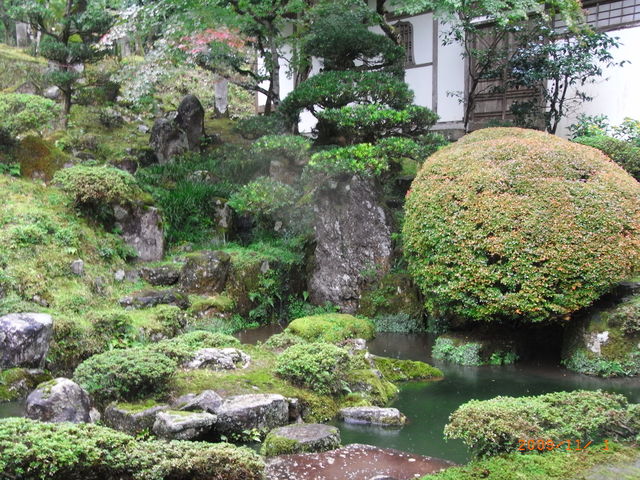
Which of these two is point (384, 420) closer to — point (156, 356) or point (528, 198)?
point (156, 356)

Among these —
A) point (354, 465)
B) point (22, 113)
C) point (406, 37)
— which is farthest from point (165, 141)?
point (354, 465)

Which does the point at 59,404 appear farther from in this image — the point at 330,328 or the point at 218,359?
the point at 330,328

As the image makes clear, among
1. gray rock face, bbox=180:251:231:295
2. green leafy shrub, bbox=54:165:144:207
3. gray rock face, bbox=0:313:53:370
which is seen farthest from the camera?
gray rock face, bbox=180:251:231:295

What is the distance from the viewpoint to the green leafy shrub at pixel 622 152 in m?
13.6

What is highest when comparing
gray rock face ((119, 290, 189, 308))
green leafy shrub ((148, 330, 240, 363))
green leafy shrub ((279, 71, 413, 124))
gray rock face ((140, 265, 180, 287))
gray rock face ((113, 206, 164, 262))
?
green leafy shrub ((279, 71, 413, 124))

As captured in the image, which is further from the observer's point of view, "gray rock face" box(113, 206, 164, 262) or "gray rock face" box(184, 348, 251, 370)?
"gray rock face" box(113, 206, 164, 262)

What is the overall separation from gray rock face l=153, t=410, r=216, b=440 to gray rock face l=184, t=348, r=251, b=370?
1.83m

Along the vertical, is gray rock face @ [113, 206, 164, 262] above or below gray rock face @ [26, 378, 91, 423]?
above

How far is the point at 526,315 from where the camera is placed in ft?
33.0

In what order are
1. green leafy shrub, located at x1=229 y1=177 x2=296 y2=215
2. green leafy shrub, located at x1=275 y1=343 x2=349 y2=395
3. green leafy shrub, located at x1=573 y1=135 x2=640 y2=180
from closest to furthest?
1. green leafy shrub, located at x1=275 y1=343 x2=349 y2=395
2. green leafy shrub, located at x1=573 y1=135 x2=640 y2=180
3. green leafy shrub, located at x1=229 y1=177 x2=296 y2=215

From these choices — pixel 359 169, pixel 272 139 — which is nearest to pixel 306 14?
pixel 272 139

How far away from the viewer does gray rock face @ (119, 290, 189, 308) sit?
40.2 feet

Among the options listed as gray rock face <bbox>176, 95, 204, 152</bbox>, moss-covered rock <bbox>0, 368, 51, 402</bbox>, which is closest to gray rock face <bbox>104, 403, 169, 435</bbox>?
moss-covered rock <bbox>0, 368, 51, 402</bbox>
